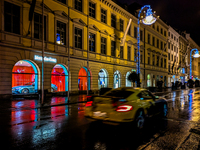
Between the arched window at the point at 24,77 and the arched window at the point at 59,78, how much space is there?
2372 mm

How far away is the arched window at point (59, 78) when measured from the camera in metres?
21.2

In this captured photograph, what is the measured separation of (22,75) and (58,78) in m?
4.71

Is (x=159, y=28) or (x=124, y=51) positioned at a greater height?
(x=159, y=28)

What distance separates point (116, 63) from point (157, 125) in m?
23.7

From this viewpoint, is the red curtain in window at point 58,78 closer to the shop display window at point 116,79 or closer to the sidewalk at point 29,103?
the sidewalk at point 29,103

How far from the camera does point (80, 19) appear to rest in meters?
23.7

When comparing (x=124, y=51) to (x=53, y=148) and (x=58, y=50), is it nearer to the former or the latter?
(x=58, y=50)

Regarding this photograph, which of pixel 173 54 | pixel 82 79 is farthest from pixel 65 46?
pixel 173 54

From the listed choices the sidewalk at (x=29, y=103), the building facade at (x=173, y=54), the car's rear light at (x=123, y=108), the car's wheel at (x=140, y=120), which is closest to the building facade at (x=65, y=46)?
the sidewalk at (x=29, y=103)

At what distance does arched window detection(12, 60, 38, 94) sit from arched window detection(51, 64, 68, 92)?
237 centimetres

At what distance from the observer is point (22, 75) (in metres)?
18.1

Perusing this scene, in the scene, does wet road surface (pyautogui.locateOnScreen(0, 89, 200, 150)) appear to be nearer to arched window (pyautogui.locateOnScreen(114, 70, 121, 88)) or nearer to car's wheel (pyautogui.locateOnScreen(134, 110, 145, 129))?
car's wheel (pyautogui.locateOnScreen(134, 110, 145, 129))

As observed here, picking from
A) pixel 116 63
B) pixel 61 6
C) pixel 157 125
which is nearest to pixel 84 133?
pixel 157 125

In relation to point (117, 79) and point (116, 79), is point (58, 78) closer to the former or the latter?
point (116, 79)
